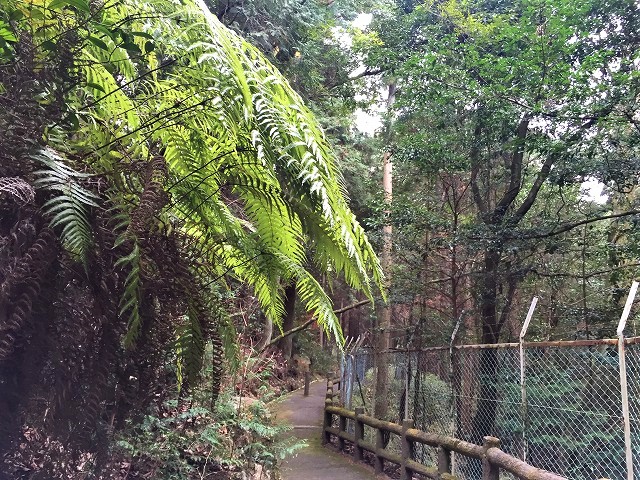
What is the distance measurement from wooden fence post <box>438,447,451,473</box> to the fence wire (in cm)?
44

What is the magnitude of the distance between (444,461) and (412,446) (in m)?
1.08

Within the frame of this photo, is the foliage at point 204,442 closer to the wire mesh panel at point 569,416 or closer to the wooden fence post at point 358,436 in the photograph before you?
the wooden fence post at point 358,436

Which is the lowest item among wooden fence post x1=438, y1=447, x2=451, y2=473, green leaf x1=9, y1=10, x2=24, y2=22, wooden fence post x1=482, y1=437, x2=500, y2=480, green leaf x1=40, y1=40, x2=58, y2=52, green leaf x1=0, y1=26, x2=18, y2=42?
wooden fence post x1=438, y1=447, x2=451, y2=473

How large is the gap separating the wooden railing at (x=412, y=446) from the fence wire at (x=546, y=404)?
1.28 feet

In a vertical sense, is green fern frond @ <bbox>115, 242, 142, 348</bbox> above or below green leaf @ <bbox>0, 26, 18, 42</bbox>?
below

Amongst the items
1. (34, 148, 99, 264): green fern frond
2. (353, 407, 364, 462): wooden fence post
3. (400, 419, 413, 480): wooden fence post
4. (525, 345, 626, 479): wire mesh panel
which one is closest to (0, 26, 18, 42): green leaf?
(34, 148, 99, 264): green fern frond

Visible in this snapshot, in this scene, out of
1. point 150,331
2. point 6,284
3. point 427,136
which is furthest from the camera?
point 427,136

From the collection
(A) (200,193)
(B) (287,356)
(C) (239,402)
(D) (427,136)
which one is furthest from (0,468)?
(B) (287,356)

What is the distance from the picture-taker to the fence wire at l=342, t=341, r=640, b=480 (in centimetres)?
413

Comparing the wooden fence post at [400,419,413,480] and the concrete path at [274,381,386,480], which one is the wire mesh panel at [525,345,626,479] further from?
the concrete path at [274,381,386,480]

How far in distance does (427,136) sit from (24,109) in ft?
20.5

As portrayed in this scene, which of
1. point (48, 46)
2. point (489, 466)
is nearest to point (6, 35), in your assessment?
point (48, 46)

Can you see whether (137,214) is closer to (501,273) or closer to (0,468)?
(0,468)

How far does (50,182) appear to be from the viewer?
4.51 feet
